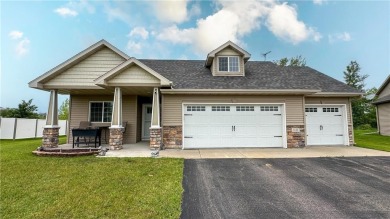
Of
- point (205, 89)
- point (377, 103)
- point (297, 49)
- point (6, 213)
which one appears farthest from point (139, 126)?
point (297, 49)

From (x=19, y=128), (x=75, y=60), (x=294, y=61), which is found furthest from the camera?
(x=294, y=61)

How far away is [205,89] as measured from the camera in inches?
389

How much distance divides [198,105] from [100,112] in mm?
5938

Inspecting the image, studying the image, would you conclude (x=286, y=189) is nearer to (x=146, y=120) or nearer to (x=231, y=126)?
(x=231, y=126)

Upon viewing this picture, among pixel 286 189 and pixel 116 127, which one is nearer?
pixel 286 189

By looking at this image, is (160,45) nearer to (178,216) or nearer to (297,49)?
(178,216)

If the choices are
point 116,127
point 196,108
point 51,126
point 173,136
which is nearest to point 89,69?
point 51,126

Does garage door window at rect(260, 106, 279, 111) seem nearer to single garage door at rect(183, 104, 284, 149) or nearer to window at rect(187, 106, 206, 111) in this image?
single garage door at rect(183, 104, 284, 149)

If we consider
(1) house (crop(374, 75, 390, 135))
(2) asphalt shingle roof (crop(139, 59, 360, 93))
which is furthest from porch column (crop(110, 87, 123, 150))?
(1) house (crop(374, 75, 390, 135))

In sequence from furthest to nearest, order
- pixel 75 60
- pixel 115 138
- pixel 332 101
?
pixel 332 101 < pixel 75 60 < pixel 115 138

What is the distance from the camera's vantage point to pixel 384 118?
18.0 m

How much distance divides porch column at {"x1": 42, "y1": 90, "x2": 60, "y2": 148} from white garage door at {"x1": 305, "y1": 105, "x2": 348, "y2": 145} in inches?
512

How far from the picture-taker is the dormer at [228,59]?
1175 cm

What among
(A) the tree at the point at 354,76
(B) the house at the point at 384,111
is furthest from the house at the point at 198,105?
(A) the tree at the point at 354,76
